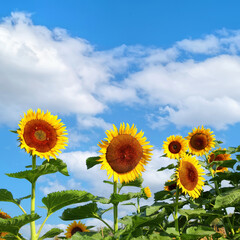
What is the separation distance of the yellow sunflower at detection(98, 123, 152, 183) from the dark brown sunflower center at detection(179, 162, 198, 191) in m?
1.02

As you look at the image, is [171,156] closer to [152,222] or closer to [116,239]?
[152,222]

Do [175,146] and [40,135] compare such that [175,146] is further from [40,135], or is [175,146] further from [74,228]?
[40,135]

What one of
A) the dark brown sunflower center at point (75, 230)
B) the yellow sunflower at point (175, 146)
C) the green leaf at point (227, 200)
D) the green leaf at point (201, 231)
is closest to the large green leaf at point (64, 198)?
the green leaf at point (201, 231)

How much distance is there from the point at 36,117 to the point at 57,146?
479 mm

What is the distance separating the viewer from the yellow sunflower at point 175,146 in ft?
21.5

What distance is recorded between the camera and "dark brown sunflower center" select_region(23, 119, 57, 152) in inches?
179

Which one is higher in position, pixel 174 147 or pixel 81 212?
pixel 174 147

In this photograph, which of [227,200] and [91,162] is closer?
[91,162]

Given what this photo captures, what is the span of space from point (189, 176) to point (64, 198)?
2231mm

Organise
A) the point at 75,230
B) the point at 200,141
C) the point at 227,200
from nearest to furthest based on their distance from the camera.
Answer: the point at 227,200 < the point at 75,230 < the point at 200,141

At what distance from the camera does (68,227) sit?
712cm

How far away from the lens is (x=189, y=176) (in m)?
5.58

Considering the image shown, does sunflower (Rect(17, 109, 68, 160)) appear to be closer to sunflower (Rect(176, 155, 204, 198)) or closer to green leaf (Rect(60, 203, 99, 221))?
green leaf (Rect(60, 203, 99, 221))

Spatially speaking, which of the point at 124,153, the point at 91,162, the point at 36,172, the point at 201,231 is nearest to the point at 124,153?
the point at 124,153
